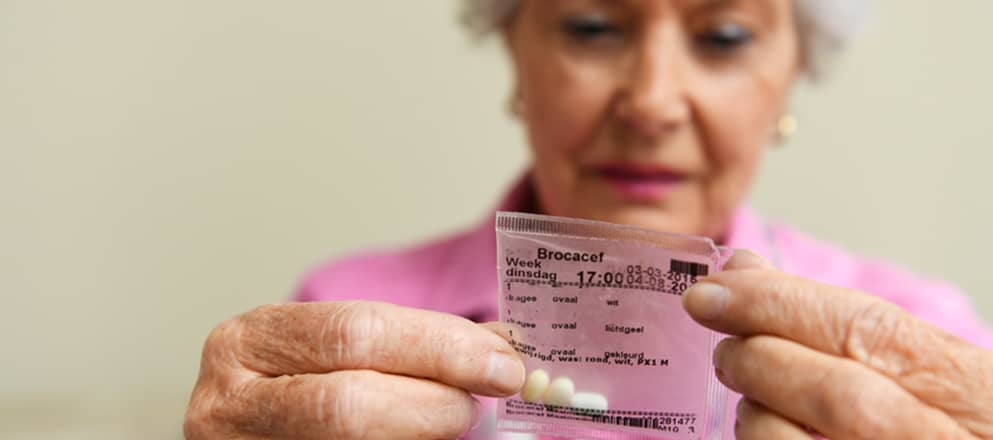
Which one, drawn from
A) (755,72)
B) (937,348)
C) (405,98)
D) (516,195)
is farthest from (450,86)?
(937,348)

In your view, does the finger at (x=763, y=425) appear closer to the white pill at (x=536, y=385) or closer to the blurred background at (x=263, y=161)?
the white pill at (x=536, y=385)

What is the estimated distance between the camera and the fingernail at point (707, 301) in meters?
0.69

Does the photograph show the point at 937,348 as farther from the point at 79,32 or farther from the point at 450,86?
the point at 79,32

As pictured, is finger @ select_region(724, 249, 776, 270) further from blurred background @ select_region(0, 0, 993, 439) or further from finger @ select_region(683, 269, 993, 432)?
blurred background @ select_region(0, 0, 993, 439)

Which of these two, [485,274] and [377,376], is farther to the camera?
[485,274]

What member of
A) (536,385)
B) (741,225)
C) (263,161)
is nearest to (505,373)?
(536,385)

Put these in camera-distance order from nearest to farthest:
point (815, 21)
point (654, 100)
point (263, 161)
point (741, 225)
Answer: point (654, 100)
point (815, 21)
point (741, 225)
point (263, 161)

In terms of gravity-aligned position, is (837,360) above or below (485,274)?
above

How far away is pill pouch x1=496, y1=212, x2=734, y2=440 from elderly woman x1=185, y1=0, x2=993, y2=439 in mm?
34

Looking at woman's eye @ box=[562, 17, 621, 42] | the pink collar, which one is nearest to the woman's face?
woman's eye @ box=[562, 17, 621, 42]

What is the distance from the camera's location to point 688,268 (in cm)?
74

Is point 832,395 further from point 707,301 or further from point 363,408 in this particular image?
point 363,408

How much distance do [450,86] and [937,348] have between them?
1.28 m

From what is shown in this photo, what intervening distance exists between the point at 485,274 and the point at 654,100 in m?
0.48
